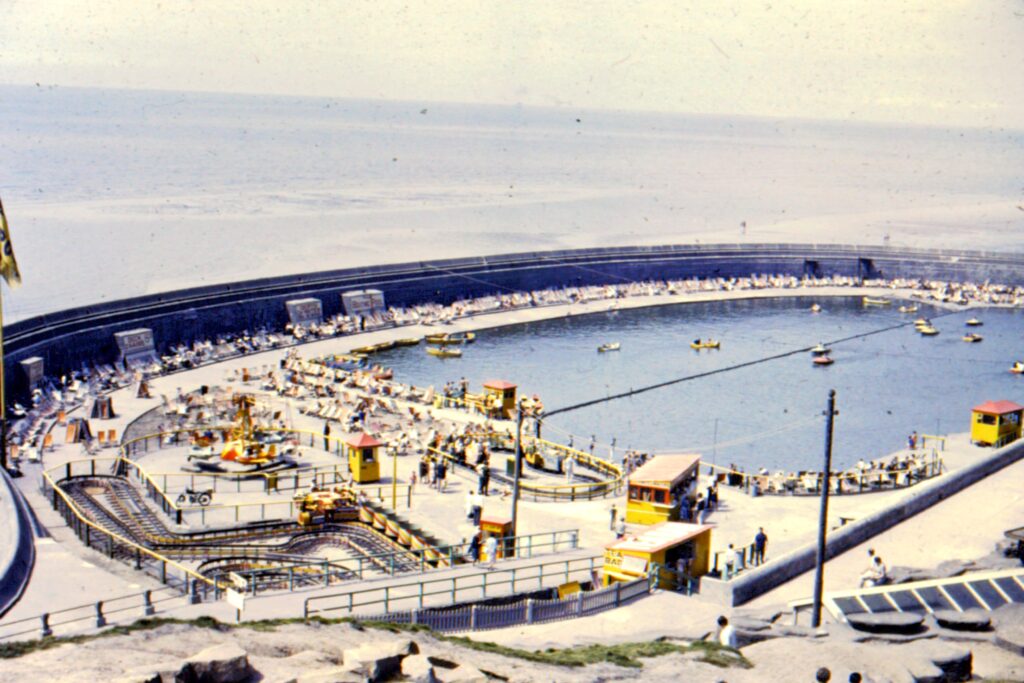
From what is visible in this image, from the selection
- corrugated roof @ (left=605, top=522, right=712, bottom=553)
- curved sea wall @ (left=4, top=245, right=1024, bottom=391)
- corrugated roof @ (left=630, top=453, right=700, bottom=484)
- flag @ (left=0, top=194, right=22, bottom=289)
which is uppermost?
flag @ (left=0, top=194, right=22, bottom=289)

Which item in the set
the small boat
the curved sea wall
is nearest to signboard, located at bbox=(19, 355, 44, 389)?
the curved sea wall

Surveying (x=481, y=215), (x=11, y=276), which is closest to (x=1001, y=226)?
(x=481, y=215)

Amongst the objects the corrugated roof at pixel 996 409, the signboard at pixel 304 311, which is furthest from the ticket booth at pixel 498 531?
the signboard at pixel 304 311

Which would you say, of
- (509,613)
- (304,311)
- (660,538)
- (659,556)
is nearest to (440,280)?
(304,311)

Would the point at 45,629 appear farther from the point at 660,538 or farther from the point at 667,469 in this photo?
the point at 667,469

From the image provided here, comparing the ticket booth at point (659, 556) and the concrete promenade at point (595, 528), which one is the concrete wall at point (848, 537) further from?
the ticket booth at point (659, 556)

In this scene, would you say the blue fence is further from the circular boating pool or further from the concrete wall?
the circular boating pool
